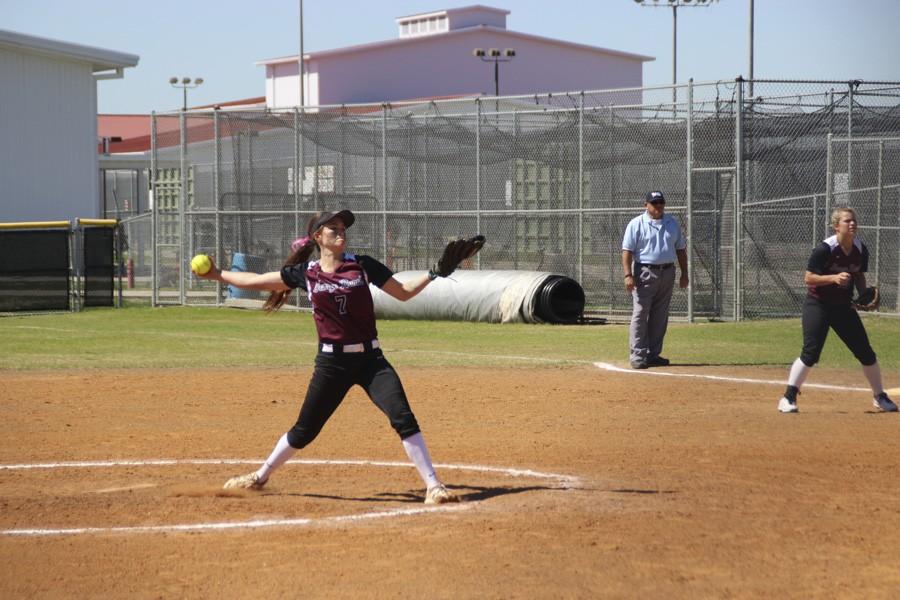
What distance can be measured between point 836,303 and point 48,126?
2781 centimetres

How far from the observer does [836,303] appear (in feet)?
36.5

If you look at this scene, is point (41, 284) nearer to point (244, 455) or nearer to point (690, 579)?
point (244, 455)

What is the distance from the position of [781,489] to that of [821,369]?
7581 millimetres

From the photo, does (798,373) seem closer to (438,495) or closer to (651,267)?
(651,267)

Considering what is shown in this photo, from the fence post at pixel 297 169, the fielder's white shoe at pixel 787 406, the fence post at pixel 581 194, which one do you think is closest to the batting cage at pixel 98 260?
the fence post at pixel 297 169

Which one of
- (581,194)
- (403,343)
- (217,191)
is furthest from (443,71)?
(403,343)

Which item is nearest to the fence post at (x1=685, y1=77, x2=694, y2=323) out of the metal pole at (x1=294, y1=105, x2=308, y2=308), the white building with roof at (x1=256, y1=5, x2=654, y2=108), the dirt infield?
the metal pole at (x1=294, y1=105, x2=308, y2=308)

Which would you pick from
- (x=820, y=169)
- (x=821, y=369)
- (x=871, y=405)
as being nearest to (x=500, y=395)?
(x=871, y=405)

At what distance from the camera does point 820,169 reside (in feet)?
73.4

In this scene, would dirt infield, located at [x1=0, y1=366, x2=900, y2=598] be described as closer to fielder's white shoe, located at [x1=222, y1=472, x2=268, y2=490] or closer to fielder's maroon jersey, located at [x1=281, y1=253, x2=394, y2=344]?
fielder's white shoe, located at [x1=222, y1=472, x2=268, y2=490]

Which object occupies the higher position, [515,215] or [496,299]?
[515,215]

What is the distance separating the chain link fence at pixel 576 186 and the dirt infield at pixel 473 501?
9.18 m

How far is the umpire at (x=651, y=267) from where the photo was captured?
592 inches

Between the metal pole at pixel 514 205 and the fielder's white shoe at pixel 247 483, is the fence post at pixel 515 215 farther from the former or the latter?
the fielder's white shoe at pixel 247 483
